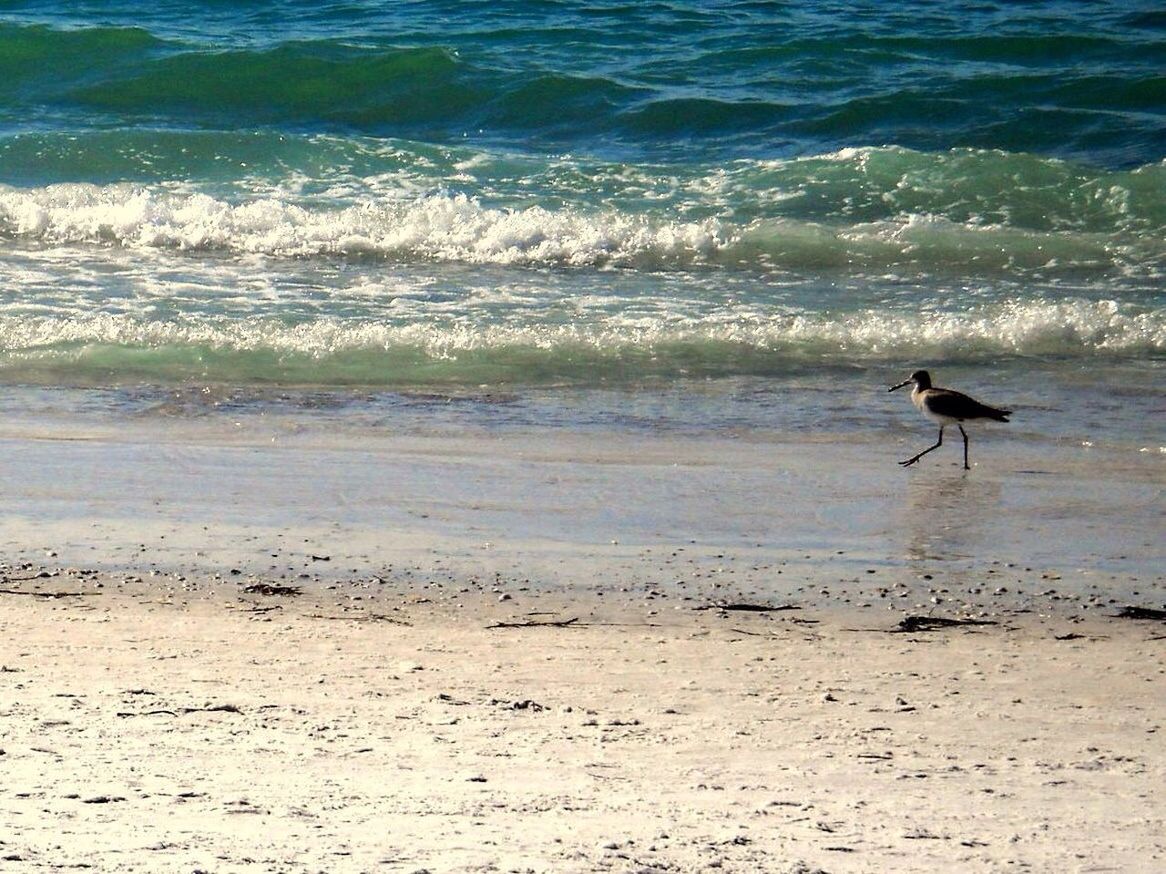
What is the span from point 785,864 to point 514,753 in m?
0.83

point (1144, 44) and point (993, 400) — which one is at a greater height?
point (1144, 44)

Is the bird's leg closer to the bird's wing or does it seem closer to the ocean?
the bird's wing

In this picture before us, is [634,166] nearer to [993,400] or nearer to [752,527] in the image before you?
[993,400]

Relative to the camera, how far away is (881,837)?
10.6ft

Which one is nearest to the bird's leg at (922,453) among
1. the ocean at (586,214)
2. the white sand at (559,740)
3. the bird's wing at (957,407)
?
the bird's wing at (957,407)

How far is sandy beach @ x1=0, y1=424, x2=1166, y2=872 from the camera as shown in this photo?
128 inches

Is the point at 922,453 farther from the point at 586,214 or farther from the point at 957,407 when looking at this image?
the point at 586,214

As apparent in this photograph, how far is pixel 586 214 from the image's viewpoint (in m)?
12.6

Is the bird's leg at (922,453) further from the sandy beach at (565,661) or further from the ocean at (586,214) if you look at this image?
the ocean at (586,214)

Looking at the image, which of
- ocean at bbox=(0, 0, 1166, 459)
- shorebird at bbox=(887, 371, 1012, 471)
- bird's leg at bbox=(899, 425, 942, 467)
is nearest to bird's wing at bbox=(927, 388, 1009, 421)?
shorebird at bbox=(887, 371, 1012, 471)

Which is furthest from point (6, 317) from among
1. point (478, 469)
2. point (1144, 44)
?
point (1144, 44)

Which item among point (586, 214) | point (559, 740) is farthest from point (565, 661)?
point (586, 214)

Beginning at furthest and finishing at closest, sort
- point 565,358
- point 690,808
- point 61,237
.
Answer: point 61,237, point 565,358, point 690,808

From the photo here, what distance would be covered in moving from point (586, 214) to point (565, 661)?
8.40 meters
